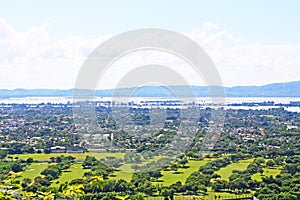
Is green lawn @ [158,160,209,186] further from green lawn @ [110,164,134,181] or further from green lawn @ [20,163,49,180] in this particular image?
green lawn @ [20,163,49,180]

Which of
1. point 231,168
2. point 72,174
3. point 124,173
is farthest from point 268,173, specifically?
point 72,174

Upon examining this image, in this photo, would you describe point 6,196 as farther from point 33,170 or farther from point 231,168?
point 231,168

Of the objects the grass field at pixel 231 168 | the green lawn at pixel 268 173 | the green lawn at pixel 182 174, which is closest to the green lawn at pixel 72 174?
the green lawn at pixel 182 174

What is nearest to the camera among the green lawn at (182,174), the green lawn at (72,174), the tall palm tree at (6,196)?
the tall palm tree at (6,196)

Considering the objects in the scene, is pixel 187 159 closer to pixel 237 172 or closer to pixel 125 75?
pixel 237 172

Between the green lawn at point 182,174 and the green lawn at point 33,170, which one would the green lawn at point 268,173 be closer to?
the green lawn at point 182,174
